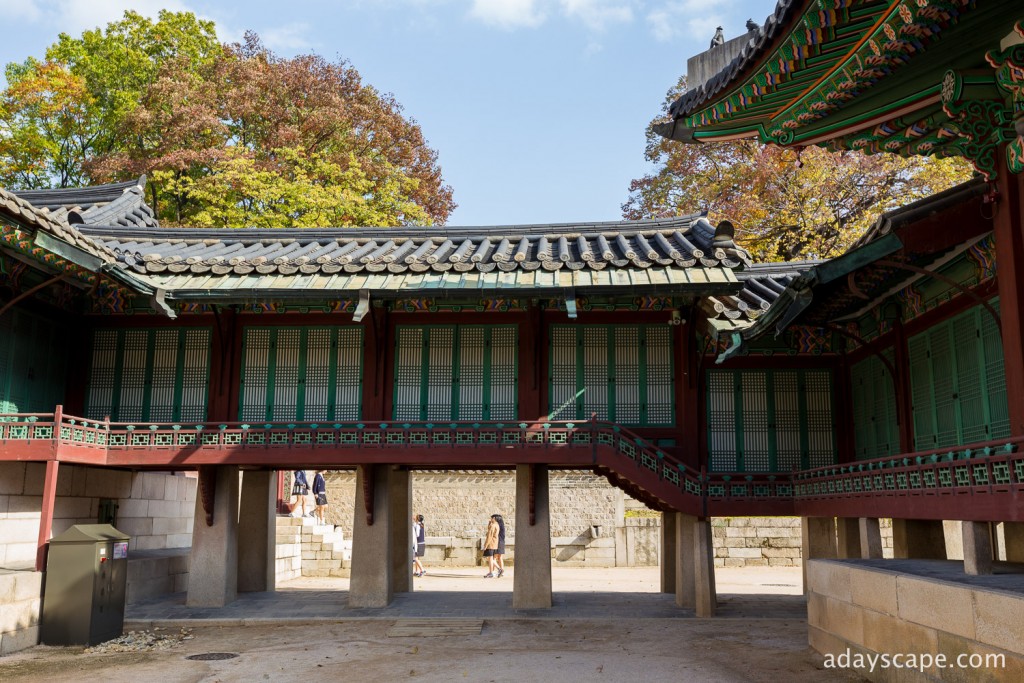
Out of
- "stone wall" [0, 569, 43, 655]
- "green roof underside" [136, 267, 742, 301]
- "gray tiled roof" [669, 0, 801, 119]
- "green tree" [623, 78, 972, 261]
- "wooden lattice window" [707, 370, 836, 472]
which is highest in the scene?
"green tree" [623, 78, 972, 261]

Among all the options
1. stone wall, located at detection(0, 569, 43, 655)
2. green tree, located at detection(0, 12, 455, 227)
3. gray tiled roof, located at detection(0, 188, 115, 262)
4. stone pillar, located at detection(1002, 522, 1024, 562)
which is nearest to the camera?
gray tiled roof, located at detection(0, 188, 115, 262)

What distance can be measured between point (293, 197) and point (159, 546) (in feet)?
44.3

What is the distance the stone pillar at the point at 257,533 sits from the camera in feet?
66.8

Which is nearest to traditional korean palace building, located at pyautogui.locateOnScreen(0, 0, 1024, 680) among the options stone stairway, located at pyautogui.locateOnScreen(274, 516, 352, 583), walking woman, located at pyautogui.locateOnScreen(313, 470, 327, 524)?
stone stairway, located at pyautogui.locateOnScreen(274, 516, 352, 583)

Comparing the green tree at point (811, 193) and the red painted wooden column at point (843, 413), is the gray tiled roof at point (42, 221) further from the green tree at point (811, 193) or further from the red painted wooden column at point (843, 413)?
the green tree at point (811, 193)

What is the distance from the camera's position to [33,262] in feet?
50.8

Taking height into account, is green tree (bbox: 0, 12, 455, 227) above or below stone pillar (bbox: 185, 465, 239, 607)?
above

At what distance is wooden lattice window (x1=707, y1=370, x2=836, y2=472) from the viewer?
18.3m

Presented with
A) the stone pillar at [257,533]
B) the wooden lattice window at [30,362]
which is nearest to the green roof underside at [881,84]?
the wooden lattice window at [30,362]

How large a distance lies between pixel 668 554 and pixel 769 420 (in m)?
4.19

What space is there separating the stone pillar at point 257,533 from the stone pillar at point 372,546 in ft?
11.5

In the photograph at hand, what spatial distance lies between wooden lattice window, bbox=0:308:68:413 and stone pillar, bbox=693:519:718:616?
12916mm

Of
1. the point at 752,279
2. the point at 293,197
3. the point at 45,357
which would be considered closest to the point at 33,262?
the point at 45,357

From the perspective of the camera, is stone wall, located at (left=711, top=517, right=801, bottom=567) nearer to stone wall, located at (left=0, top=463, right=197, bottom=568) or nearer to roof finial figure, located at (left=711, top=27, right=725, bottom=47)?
stone wall, located at (left=0, top=463, right=197, bottom=568)
